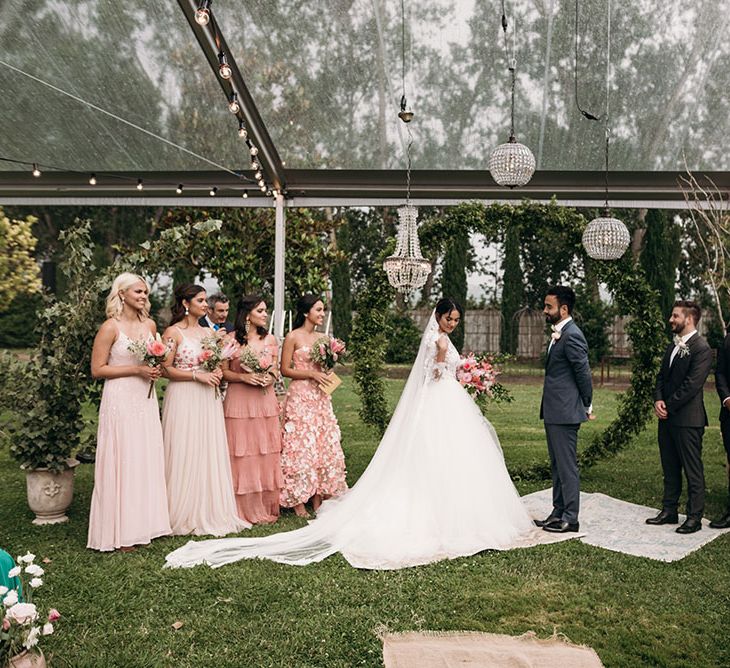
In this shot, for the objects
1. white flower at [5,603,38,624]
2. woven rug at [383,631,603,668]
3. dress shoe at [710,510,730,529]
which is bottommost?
woven rug at [383,631,603,668]

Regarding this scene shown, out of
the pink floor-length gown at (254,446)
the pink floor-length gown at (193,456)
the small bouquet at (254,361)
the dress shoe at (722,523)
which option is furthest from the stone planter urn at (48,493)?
the dress shoe at (722,523)

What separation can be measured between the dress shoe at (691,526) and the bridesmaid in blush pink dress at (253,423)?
326cm

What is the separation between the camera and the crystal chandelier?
653cm

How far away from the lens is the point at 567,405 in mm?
5262

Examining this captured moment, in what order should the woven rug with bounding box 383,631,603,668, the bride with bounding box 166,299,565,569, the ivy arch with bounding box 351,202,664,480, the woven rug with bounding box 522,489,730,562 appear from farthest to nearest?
1. the ivy arch with bounding box 351,202,664,480
2. the woven rug with bounding box 522,489,730,562
3. the bride with bounding box 166,299,565,569
4. the woven rug with bounding box 383,631,603,668

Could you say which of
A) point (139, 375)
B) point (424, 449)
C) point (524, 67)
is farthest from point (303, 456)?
point (524, 67)

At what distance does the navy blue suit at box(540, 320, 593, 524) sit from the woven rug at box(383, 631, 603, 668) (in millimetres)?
2012

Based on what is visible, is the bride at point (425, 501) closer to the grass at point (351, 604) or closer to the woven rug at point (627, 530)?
the grass at point (351, 604)

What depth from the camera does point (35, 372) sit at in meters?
5.52

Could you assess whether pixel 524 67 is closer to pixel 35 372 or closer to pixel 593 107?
pixel 593 107

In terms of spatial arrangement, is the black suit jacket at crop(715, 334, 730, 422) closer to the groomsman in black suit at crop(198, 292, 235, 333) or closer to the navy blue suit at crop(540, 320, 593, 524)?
the navy blue suit at crop(540, 320, 593, 524)

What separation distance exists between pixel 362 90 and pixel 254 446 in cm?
368

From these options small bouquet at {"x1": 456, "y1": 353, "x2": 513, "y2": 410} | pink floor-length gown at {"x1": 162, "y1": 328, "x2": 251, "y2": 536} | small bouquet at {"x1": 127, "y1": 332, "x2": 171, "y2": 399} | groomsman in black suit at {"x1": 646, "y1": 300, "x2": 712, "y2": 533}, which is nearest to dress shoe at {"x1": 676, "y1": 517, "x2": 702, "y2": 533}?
groomsman in black suit at {"x1": 646, "y1": 300, "x2": 712, "y2": 533}

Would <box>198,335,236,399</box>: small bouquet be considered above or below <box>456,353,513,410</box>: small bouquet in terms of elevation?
Answer: above
